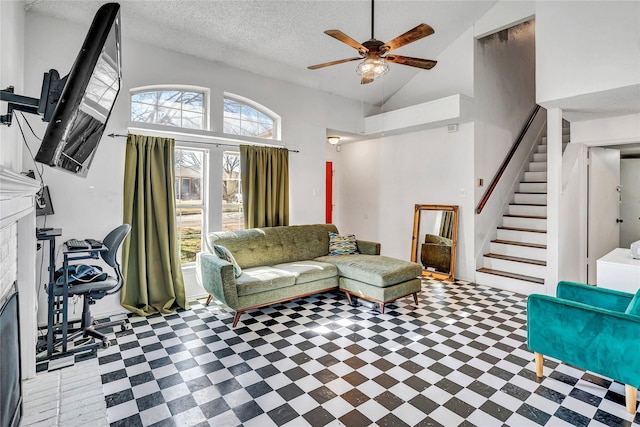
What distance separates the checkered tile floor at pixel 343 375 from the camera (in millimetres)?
2070

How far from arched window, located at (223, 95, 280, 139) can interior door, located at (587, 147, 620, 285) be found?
472 cm

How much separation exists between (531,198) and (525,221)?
0.58 m

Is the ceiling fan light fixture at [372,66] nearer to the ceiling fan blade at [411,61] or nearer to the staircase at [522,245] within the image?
the ceiling fan blade at [411,61]

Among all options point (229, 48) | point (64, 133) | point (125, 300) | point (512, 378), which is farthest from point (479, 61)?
point (125, 300)

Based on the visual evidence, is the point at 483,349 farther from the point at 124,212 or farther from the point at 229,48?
the point at 229,48

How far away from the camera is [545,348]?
2.42m

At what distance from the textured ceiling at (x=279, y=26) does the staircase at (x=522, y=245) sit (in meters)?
2.85

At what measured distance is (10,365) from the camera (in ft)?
5.37

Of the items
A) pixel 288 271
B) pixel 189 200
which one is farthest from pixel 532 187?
pixel 189 200

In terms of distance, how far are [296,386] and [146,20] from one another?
12.6 ft

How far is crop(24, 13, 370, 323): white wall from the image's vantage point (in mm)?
3256

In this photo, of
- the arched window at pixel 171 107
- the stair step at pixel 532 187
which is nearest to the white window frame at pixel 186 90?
the arched window at pixel 171 107

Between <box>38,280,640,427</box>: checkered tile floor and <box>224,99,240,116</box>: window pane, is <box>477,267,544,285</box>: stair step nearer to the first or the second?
<box>38,280,640,427</box>: checkered tile floor

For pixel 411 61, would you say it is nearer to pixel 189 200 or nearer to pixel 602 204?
pixel 189 200
